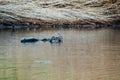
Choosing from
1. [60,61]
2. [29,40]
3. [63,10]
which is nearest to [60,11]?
[63,10]

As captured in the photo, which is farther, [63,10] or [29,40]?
[63,10]

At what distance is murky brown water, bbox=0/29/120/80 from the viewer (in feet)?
39.0

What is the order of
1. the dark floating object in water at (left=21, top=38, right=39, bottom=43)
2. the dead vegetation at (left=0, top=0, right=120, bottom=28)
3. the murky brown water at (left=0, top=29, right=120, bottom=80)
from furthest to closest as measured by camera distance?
the dead vegetation at (left=0, top=0, right=120, bottom=28) → the dark floating object in water at (left=21, top=38, right=39, bottom=43) → the murky brown water at (left=0, top=29, right=120, bottom=80)

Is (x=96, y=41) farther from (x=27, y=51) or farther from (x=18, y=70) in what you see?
(x=18, y=70)

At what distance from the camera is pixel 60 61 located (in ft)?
47.1

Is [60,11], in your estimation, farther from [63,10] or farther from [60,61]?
[60,61]

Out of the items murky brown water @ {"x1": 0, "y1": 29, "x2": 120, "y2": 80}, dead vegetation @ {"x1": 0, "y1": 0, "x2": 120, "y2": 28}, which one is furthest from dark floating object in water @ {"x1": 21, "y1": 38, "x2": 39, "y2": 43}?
dead vegetation @ {"x1": 0, "y1": 0, "x2": 120, "y2": 28}

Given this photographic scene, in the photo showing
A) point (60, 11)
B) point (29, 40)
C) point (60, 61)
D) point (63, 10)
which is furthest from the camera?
point (63, 10)

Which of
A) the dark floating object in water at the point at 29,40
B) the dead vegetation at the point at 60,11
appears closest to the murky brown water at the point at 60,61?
the dark floating object in water at the point at 29,40

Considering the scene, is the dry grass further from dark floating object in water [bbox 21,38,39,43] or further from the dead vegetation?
dark floating object in water [bbox 21,38,39,43]

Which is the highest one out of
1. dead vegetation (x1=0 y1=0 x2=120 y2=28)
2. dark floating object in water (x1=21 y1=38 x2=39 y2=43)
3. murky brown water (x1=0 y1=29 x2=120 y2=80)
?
murky brown water (x1=0 y1=29 x2=120 y2=80)

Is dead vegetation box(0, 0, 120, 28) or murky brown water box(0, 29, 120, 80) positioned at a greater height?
murky brown water box(0, 29, 120, 80)

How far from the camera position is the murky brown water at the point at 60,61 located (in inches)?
468

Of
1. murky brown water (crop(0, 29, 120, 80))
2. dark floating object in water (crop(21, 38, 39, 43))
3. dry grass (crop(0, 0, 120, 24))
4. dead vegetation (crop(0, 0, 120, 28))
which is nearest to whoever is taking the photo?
murky brown water (crop(0, 29, 120, 80))
